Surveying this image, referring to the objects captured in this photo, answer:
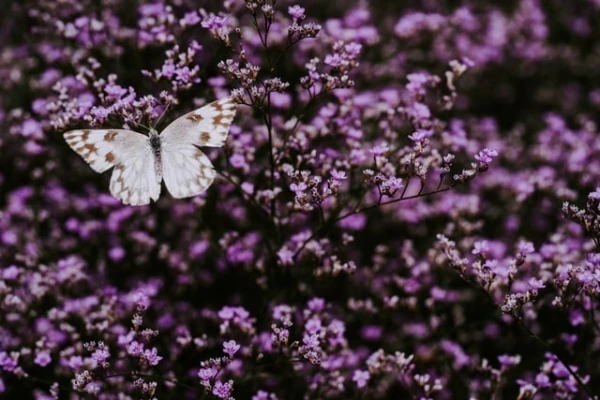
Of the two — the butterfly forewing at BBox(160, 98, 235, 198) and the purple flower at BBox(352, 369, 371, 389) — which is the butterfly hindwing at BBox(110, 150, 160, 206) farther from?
the purple flower at BBox(352, 369, 371, 389)

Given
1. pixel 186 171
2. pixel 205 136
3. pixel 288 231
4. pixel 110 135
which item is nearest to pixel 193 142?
pixel 205 136

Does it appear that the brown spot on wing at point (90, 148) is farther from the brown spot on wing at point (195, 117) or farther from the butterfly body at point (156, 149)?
the brown spot on wing at point (195, 117)

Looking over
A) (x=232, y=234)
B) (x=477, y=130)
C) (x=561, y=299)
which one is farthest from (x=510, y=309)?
(x=477, y=130)

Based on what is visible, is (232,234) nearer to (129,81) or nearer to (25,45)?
(129,81)

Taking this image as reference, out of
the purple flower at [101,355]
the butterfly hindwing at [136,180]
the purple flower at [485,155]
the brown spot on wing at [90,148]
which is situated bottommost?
the purple flower at [101,355]

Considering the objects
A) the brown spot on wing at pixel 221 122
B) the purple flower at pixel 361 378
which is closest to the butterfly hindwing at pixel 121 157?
the brown spot on wing at pixel 221 122

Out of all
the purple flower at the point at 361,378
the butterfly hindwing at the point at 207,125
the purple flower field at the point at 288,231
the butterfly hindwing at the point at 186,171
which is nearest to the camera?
the butterfly hindwing at the point at 186,171

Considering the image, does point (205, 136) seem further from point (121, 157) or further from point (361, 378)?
point (361, 378)
